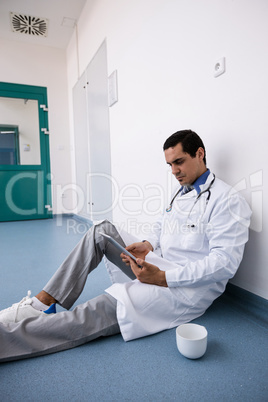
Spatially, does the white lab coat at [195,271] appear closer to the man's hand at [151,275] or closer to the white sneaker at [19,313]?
the man's hand at [151,275]

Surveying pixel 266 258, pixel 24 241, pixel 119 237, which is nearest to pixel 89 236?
pixel 119 237

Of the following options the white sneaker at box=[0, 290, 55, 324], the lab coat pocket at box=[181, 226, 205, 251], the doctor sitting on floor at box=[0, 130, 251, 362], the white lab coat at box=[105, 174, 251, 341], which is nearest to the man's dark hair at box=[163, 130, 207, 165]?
the doctor sitting on floor at box=[0, 130, 251, 362]

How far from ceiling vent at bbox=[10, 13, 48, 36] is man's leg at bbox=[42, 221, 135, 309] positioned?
3789 millimetres

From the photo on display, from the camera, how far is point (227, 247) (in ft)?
3.55

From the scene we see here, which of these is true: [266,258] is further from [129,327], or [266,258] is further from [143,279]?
[129,327]

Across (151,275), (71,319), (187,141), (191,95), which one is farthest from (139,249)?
(191,95)

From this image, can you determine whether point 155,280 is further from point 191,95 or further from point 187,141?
point 191,95

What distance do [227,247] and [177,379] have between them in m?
0.50

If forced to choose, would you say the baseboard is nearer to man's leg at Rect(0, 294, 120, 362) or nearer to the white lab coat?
the white lab coat

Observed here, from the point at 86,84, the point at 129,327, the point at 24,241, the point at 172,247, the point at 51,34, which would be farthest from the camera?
the point at 51,34

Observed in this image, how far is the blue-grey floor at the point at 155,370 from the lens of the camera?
835 millimetres

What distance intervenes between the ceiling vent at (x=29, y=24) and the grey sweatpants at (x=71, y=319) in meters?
3.79

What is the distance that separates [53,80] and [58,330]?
177 inches
